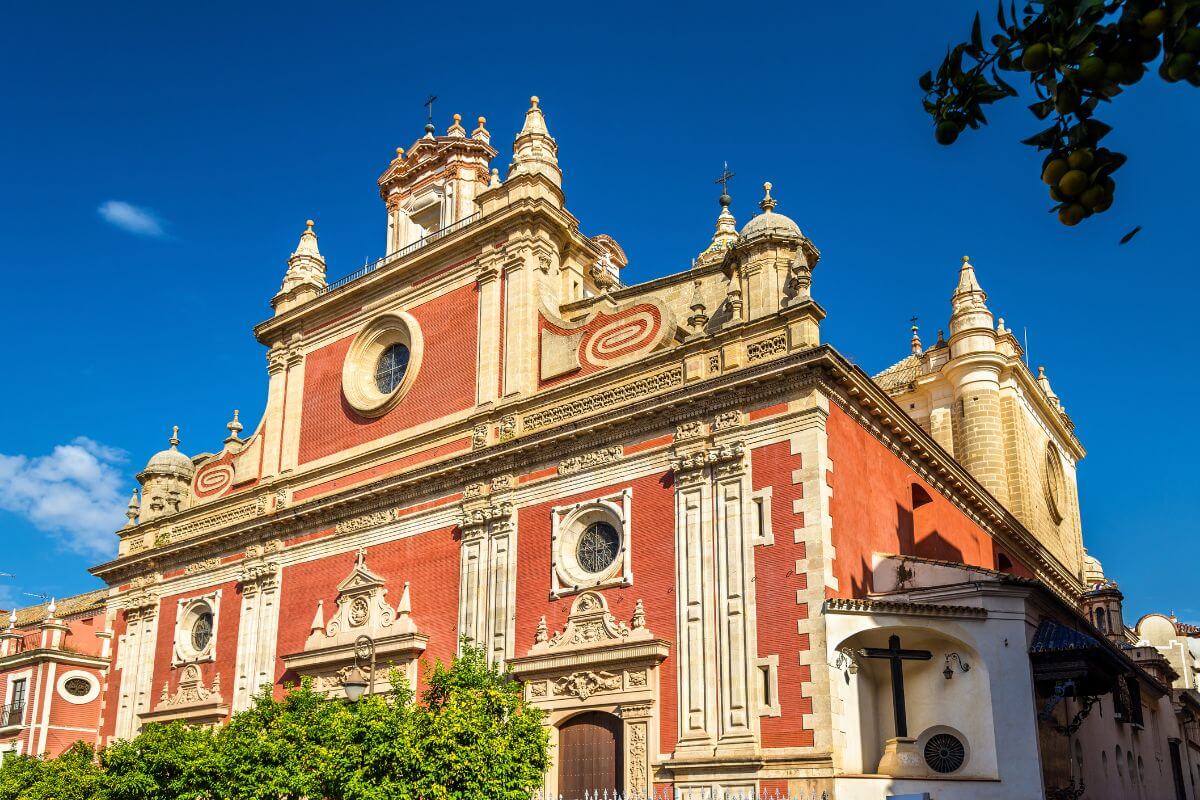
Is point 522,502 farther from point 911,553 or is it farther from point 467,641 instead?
point 911,553

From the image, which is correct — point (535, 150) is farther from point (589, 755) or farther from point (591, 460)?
point (589, 755)

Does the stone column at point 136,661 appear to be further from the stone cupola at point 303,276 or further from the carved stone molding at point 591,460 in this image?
the carved stone molding at point 591,460

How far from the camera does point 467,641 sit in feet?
77.6

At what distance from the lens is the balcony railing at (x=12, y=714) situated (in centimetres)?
3266

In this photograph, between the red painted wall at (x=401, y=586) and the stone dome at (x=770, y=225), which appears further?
the red painted wall at (x=401, y=586)

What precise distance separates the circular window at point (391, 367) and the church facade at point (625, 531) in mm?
100

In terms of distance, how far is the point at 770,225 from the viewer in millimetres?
23078

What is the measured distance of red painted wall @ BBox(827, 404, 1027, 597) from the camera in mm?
20828

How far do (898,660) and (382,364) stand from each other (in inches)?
621

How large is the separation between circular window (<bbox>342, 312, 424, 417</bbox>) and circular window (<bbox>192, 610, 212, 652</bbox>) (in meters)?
7.07

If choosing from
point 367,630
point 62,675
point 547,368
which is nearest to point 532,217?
point 547,368

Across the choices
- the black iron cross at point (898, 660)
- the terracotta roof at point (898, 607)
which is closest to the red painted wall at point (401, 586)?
the terracotta roof at point (898, 607)

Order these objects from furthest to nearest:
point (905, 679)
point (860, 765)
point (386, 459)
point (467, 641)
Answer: point (386, 459) → point (467, 641) → point (905, 679) → point (860, 765)

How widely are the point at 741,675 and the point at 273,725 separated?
961 cm
